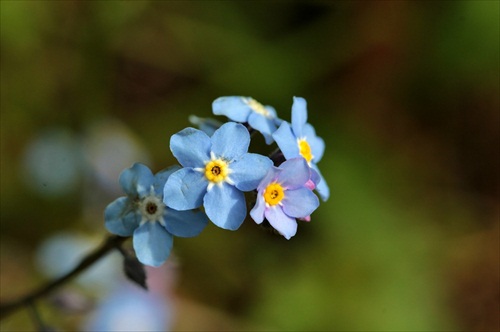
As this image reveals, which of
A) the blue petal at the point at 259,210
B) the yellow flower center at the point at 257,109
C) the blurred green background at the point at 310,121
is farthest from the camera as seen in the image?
the blurred green background at the point at 310,121

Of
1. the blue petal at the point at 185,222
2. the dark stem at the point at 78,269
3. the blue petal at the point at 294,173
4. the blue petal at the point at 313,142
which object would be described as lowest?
the dark stem at the point at 78,269

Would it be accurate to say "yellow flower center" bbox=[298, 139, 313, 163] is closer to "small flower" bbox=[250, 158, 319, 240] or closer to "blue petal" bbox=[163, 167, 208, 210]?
"small flower" bbox=[250, 158, 319, 240]

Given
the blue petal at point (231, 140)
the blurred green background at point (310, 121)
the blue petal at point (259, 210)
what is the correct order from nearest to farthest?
the blue petal at point (259, 210) → the blue petal at point (231, 140) → the blurred green background at point (310, 121)

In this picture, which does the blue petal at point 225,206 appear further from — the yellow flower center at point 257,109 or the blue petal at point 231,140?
the yellow flower center at point 257,109

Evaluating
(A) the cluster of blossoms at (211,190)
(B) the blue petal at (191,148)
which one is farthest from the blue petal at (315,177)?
(B) the blue petal at (191,148)

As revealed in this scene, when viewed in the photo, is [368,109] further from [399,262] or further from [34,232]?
[34,232]

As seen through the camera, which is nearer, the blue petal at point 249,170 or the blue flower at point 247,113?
the blue petal at point 249,170

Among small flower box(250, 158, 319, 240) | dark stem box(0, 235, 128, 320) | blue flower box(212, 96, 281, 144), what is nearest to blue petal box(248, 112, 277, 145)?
blue flower box(212, 96, 281, 144)

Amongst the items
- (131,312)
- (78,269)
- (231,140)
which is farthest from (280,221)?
(131,312)

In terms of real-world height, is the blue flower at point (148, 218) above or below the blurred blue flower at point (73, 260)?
below
